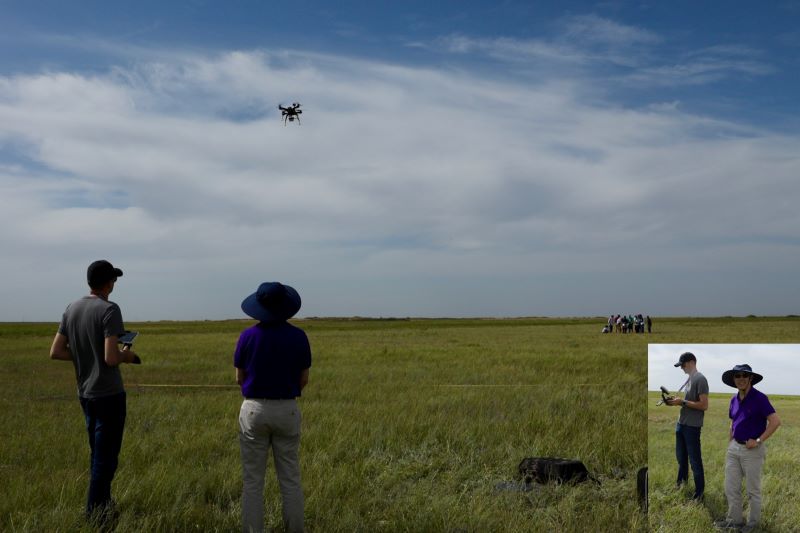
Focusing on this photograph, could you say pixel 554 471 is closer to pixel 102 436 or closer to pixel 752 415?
pixel 752 415

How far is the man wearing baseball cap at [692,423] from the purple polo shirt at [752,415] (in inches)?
9.4

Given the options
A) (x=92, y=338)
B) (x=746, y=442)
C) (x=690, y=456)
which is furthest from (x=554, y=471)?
(x=92, y=338)

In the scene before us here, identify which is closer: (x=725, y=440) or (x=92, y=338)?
(x=725, y=440)

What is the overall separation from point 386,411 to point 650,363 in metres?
8.00

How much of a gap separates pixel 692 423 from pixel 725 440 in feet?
0.75

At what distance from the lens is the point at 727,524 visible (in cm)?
471

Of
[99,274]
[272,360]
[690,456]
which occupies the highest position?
[99,274]

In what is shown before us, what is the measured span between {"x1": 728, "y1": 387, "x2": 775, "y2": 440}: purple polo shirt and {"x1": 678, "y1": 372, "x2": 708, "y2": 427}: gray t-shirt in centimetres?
24

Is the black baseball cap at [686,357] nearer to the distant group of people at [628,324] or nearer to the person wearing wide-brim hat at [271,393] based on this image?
the person wearing wide-brim hat at [271,393]

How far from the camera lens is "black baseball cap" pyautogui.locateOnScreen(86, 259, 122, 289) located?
5.99 metres

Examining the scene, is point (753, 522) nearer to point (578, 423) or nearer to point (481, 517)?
point (481, 517)

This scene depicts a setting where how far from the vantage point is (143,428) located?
11.3m

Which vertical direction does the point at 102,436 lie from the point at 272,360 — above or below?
below

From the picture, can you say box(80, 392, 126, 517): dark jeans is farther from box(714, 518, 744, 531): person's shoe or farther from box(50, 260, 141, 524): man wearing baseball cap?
box(714, 518, 744, 531): person's shoe
